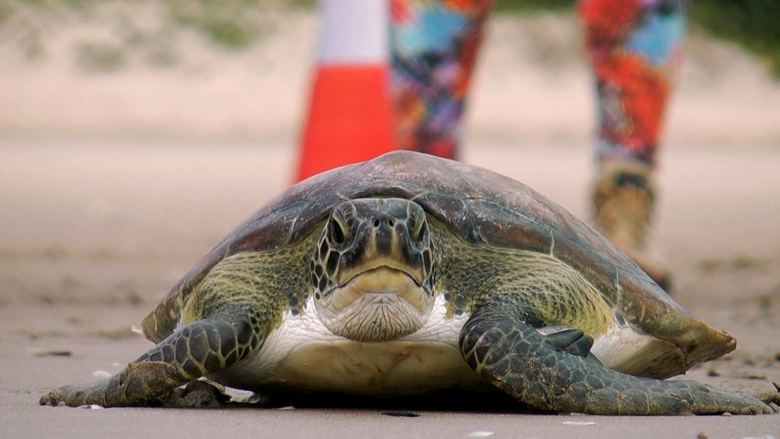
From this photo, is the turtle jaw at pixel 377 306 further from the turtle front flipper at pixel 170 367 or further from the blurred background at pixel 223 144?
the blurred background at pixel 223 144

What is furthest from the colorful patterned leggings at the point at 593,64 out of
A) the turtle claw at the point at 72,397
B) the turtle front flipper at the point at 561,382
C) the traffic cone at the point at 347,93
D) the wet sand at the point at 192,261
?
the turtle claw at the point at 72,397

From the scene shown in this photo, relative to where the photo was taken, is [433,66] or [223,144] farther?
[223,144]

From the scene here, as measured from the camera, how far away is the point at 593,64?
4.74m

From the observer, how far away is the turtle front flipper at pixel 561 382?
7.48 feet

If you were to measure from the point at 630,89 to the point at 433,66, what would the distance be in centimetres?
83

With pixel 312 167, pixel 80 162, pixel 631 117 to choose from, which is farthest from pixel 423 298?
pixel 80 162

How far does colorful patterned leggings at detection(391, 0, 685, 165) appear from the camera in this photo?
4629 mm

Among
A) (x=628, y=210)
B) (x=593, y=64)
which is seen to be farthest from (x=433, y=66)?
(x=628, y=210)

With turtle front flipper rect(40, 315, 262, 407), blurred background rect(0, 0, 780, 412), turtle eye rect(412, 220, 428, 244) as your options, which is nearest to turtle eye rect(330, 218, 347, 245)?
turtle eye rect(412, 220, 428, 244)

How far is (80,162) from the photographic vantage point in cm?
1305

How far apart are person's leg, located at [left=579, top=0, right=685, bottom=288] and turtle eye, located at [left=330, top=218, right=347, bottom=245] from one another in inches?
94.3

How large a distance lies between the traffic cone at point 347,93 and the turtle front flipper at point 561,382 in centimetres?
361

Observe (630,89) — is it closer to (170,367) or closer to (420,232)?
(420,232)

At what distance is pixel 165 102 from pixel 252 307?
20.8m
